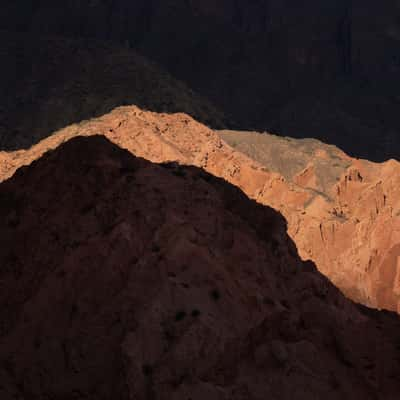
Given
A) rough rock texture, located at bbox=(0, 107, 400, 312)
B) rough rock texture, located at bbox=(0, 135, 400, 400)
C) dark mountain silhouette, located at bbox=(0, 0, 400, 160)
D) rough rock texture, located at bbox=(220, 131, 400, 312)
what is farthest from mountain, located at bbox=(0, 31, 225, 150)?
rough rock texture, located at bbox=(0, 135, 400, 400)

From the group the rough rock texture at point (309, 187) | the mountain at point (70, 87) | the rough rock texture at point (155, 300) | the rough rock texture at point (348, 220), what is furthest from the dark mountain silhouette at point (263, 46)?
→ the rough rock texture at point (155, 300)

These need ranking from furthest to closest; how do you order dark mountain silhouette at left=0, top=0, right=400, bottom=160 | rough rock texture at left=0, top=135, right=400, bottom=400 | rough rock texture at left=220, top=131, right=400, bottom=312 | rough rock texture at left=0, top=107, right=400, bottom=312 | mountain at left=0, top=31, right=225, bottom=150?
dark mountain silhouette at left=0, top=0, right=400, bottom=160 < mountain at left=0, top=31, right=225, bottom=150 < rough rock texture at left=0, top=107, right=400, bottom=312 < rough rock texture at left=220, top=131, right=400, bottom=312 < rough rock texture at left=0, top=135, right=400, bottom=400

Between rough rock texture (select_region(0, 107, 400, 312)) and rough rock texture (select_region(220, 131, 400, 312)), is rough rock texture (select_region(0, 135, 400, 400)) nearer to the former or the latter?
rough rock texture (select_region(220, 131, 400, 312))

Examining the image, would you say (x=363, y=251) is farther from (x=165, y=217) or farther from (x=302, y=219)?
(x=165, y=217)

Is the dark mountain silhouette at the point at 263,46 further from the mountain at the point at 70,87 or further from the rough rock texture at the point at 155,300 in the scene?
the rough rock texture at the point at 155,300

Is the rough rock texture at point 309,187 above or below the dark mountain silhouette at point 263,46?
below

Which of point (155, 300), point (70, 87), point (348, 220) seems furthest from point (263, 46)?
point (155, 300)

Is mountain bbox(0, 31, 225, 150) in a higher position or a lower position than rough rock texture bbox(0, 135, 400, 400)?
higher

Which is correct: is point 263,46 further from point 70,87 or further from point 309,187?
point 309,187
